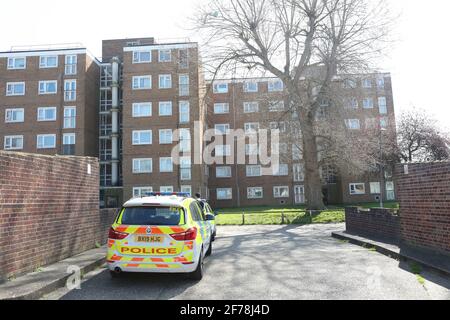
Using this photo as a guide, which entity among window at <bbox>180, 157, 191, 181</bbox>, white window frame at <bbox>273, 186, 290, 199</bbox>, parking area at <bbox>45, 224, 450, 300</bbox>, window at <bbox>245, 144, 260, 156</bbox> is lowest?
parking area at <bbox>45, 224, 450, 300</bbox>

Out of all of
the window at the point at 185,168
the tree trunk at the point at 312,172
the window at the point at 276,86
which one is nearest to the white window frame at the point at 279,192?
the window at the point at 276,86

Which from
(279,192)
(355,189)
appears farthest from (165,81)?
(355,189)

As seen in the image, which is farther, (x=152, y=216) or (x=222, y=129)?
(x=222, y=129)

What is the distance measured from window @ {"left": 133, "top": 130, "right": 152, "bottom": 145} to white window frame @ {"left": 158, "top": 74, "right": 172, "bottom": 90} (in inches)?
194

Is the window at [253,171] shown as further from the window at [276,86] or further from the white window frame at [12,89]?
the white window frame at [12,89]

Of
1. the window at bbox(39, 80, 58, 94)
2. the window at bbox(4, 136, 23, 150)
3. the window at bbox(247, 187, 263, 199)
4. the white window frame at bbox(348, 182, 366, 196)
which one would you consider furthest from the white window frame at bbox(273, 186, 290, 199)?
the window at bbox(4, 136, 23, 150)

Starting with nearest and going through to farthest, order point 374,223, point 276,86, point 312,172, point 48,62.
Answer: point 374,223, point 312,172, point 48,62, point 276,86

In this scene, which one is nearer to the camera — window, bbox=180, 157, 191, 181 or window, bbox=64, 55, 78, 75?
Answer: window, bbox=180, 157, 191, 181

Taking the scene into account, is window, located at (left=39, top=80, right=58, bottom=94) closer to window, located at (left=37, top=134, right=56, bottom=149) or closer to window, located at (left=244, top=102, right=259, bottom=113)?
window, located at (left=37, top=134, right=56, bottom=149)

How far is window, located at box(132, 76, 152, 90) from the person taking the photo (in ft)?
130

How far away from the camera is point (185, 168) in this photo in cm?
3825

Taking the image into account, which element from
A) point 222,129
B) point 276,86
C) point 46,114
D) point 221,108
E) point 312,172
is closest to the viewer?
point 312,172

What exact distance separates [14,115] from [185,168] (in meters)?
19.6

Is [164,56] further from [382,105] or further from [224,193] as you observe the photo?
[382,105]
